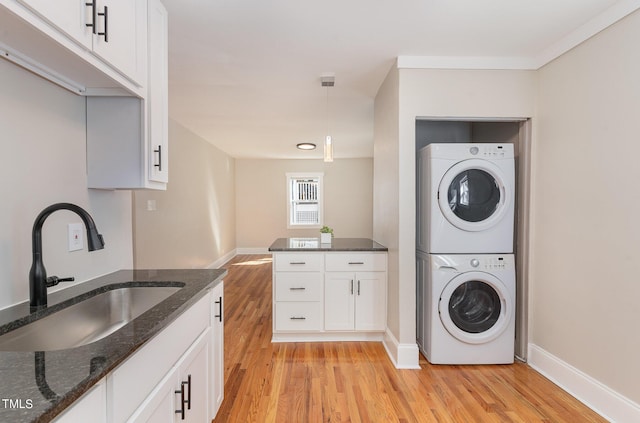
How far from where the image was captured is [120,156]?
153 centimetres

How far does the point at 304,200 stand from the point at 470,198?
219 inches

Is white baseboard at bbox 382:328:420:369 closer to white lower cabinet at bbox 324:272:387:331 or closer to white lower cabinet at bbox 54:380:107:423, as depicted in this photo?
white lower cabinet at bbox 324:272:387:331

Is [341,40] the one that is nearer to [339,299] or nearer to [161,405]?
[339,299]

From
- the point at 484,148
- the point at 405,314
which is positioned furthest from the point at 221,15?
the point at 405,314

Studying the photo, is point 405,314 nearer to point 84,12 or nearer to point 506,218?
point 506,218

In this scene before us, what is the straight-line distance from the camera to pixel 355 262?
277cm

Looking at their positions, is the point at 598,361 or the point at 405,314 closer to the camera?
the point at 598,361

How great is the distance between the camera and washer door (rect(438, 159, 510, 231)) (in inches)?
91.9

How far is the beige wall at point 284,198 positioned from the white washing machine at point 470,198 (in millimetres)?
5245

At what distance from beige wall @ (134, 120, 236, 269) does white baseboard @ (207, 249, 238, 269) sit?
0.06m

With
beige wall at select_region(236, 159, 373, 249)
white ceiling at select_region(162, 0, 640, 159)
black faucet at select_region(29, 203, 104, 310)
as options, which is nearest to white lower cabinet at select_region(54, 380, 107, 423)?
black faucet at select_region(29, 203, 104, 310)

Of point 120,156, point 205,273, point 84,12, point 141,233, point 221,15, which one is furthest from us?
point 141,233

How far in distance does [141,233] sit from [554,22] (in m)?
4.13

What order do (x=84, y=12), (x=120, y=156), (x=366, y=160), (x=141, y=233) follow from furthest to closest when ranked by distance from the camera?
(x=366, y=160), (x=141, y=233), (x=120, y=156), (x=84, y=12)
